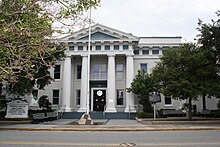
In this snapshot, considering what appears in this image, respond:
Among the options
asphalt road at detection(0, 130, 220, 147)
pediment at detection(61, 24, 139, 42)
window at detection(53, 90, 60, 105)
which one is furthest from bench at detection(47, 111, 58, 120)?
asphalt road at detection(0, 130, 220, 147)

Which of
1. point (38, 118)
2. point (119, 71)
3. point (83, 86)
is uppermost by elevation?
point (119, 71)

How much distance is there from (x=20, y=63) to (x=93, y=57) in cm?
2981

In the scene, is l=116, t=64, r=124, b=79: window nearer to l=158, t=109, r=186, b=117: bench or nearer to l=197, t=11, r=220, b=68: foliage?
l=158, t=109, r=186, b=117: bench

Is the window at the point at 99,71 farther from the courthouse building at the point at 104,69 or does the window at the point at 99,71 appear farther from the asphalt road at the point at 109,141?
the asphalt road at the point at 109,141

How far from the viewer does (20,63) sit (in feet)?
19.8

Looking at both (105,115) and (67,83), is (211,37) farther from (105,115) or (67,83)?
(67,83)

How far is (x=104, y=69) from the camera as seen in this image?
35.7 metres

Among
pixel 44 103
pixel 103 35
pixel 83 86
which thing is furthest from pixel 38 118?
pixel 103 35

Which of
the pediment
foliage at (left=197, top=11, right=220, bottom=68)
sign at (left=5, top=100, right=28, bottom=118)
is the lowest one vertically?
sign at (left=5, top=100, right=28, bottom=118)

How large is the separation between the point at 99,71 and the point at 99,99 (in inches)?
143

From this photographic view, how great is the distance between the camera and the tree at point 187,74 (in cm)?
2222

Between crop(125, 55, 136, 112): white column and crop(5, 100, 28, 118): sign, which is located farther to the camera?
crop(125, 55, 136, 112): white column

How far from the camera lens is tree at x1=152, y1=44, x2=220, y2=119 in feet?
72.9

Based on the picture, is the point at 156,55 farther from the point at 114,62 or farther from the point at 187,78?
the point at 187,78
